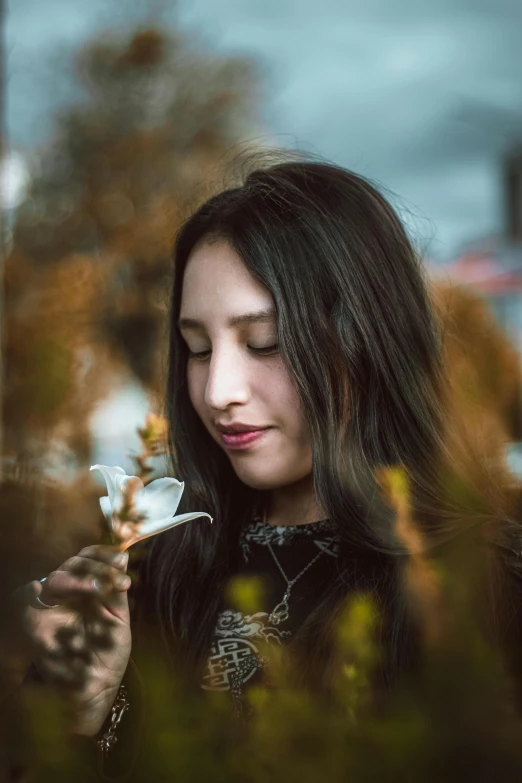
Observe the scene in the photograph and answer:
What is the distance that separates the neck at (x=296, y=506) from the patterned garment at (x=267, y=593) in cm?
2

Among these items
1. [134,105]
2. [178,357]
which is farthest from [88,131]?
[178,357]

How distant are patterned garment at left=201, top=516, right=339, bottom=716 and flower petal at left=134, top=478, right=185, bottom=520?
54 centimetres

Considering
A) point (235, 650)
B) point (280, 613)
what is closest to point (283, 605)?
point (280, 613)

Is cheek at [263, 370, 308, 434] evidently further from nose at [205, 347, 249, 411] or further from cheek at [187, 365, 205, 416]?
cheek at [187, 365, 205, 416]

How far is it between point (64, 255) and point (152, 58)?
126 inches

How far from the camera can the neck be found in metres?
1.77

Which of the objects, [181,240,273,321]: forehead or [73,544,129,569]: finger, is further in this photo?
[181,240,273,321]: forehead

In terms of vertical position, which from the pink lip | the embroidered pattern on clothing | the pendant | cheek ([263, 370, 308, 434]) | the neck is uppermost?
cheek ([263, 370, 308, 434])

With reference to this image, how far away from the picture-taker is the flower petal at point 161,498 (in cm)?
107

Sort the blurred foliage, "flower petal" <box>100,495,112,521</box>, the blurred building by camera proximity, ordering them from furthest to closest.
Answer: the blurred building
the blurred foliage
"flower petal" <box>100,495,112,521</box>

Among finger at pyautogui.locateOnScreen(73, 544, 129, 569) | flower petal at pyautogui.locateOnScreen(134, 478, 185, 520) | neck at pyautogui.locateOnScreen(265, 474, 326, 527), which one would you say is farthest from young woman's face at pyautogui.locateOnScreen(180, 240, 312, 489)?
finger at pyautogui.locateOnScreen(73, 544, 129, 569)

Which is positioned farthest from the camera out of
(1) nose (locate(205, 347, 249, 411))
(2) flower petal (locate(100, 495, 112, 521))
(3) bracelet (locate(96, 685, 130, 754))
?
(1) nose (locate(205, 347, 249, 411))

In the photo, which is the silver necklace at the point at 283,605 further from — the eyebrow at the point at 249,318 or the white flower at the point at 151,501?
the white flower at the point at 151,501

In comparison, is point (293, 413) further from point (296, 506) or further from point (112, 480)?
point (112, 480)
